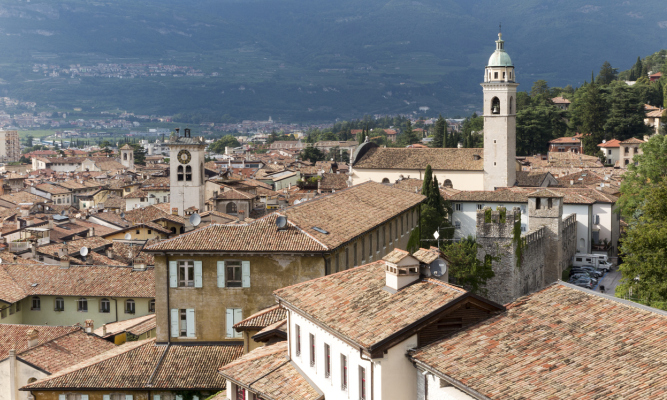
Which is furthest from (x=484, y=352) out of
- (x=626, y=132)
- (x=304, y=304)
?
(x=626, y=132)

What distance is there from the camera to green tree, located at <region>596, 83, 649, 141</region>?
111750 mm

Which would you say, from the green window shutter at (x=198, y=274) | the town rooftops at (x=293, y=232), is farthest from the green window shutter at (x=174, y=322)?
the town rooftops at (x=293, y=232)

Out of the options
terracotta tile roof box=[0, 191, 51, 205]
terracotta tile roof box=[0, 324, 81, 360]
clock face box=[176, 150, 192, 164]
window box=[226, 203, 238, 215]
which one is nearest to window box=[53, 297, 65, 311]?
terracotta tile roof box=[0, 324, 81, 360]

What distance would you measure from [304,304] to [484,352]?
5.87 m

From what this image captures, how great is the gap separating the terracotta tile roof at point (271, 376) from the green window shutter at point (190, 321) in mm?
7670

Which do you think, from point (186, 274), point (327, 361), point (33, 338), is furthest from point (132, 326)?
point (327, 361)

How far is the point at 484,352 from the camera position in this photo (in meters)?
14.7

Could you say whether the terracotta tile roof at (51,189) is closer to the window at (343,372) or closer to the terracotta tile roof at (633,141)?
the terracotta tile roof at (633,141)

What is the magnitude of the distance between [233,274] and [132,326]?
958cm

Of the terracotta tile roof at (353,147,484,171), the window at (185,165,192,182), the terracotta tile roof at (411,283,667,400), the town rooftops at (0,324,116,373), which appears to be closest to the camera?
the terracotta tile roof at (411,283,667,400)

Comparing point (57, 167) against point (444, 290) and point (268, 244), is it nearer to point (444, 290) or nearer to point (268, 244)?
point (268, 244)

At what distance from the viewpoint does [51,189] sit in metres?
117

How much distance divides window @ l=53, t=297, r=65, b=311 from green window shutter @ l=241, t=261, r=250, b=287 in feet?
49.5

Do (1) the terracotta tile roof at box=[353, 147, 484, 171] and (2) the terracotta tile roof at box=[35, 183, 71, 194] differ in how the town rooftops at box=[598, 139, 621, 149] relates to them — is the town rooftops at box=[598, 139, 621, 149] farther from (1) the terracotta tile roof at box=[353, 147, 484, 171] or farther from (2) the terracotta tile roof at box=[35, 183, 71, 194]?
(2) the terracotta tile roof at box=[35, 183, 71, 194]
